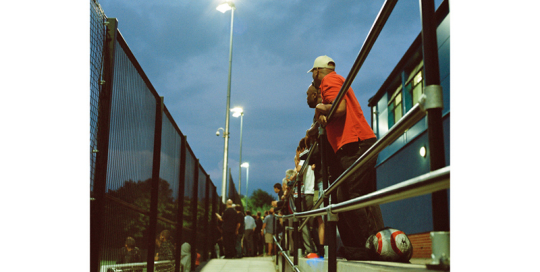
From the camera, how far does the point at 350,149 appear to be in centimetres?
330

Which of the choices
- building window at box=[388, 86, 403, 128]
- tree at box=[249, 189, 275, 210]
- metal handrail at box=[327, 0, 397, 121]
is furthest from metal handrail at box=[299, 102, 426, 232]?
tree at box=[249, 189, 275, 210]

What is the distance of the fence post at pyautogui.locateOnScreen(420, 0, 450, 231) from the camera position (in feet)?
3.74

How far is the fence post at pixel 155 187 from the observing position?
4266 mm

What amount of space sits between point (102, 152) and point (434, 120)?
2.16 metres

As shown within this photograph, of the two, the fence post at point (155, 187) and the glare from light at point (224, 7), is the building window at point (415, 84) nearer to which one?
the glare from light at point (224, 7)

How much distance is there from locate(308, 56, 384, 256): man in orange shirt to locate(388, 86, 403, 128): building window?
12.5 m

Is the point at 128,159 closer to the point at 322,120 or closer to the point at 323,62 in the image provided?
the point at 322,120

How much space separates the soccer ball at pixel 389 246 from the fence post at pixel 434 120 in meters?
1.69

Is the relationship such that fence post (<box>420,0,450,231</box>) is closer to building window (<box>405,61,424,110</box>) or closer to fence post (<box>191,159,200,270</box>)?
fence post (<box>191,159,200,270</box>)

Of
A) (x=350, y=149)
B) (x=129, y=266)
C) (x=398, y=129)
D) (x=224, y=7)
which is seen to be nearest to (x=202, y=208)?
(x=129, y=266)

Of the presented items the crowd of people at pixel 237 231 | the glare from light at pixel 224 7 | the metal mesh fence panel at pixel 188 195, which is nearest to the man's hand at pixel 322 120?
the metal mesh fence panel at pixel 188 195
